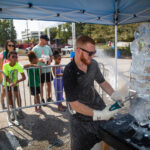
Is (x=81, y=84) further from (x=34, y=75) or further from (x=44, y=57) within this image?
(x=44, y=57)

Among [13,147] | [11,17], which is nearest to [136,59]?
[13,147]

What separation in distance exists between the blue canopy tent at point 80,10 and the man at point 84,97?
2079 millimetres

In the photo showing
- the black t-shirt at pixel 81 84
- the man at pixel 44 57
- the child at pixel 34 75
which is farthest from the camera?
the man at pixel 44 57

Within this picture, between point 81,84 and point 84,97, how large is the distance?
17 cm

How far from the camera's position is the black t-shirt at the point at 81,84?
1.67 meters

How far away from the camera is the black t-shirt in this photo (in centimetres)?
167

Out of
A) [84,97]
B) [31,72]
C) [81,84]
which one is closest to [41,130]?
[31,72]

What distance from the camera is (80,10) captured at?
3877 millimetres

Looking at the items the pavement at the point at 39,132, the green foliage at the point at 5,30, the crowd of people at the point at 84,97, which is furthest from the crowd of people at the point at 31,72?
the green foliage at the point at 5,30

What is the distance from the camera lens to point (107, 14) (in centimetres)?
439

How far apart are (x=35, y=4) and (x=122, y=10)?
222 centimetres

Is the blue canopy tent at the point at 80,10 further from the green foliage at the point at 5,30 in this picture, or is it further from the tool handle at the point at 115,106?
the green foliage at the point at 5,30

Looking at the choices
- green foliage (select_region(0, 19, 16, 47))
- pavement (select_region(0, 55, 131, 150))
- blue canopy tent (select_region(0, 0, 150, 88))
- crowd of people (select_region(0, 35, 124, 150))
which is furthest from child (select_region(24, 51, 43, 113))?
green foliage (select_region(0, 19, 16, 47))

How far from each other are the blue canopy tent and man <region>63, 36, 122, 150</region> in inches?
81.8
